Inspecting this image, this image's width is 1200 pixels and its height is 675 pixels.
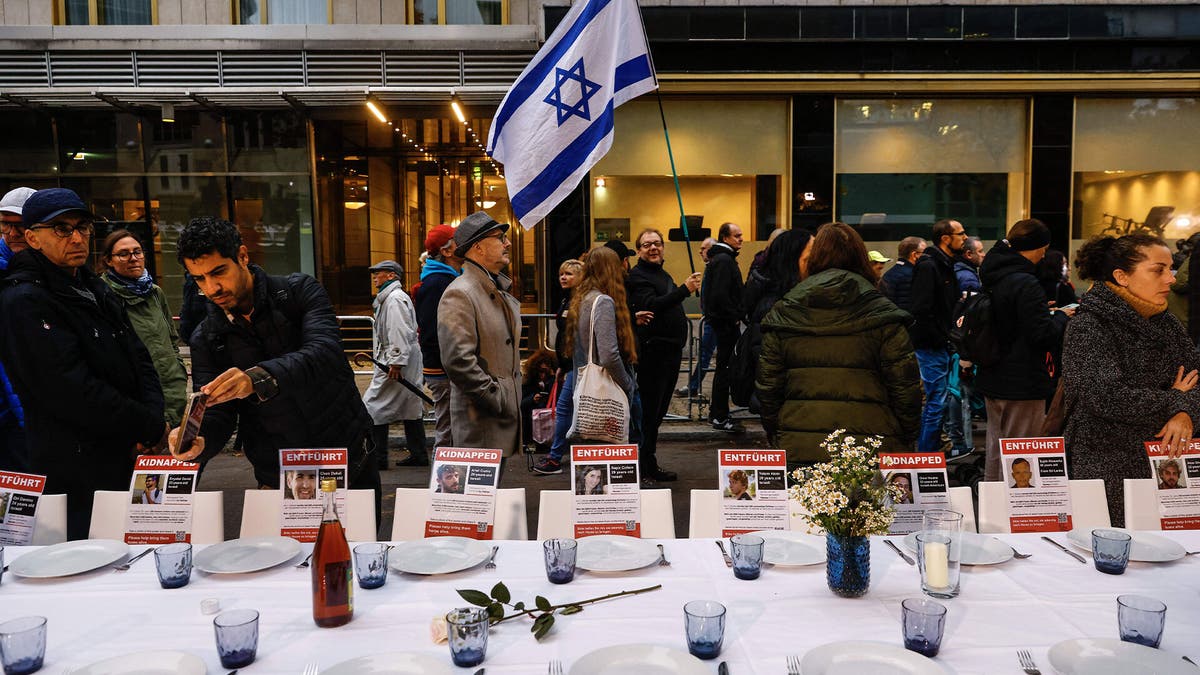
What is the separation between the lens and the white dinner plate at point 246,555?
8.06 feet

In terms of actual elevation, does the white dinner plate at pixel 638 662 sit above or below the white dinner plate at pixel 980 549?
below

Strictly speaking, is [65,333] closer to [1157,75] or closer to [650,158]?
[650,158]

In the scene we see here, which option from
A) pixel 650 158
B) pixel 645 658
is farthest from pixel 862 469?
pixel 650 158

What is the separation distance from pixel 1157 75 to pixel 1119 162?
1.23m

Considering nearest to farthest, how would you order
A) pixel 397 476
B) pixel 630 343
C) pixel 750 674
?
pixel 750 674 → pixel 630 343 → pixel 397 476

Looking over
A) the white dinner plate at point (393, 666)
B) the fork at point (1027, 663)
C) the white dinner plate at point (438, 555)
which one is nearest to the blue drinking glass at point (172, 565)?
the white dinner plate at point (438, 555)

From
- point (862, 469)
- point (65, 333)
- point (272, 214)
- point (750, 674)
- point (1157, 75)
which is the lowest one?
point (750, 674)

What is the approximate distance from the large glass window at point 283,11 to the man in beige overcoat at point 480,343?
371 inches

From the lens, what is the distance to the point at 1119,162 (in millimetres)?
11281

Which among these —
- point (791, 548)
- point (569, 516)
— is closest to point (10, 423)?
point (569, 516)

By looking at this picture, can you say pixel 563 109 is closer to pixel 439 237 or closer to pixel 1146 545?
pixel 439 237

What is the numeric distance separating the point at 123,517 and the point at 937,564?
114 inches

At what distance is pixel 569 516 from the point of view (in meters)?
2.90

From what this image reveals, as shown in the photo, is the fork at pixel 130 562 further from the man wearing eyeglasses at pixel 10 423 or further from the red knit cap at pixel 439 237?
the red knit cap at pixel 439 237
